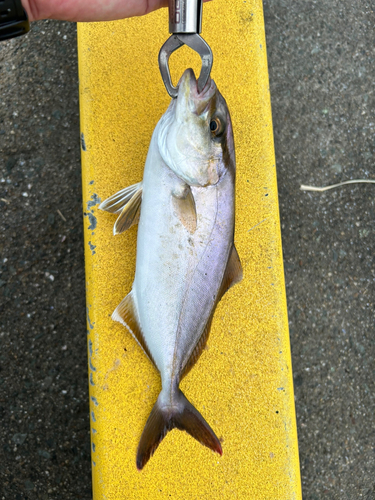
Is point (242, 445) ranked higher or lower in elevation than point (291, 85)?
lower

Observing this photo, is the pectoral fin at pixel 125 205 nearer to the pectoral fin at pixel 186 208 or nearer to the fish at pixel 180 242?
the fish at pixel 180 242

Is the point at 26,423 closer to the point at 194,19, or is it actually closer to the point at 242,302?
the point at 242,302

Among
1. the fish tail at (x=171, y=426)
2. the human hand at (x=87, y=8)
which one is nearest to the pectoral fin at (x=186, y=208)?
the fish tail at (x=171, y=426)

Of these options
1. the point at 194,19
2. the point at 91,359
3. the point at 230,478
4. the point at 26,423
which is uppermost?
the point at 194,19

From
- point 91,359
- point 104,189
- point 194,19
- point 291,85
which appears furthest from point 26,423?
point 291,85

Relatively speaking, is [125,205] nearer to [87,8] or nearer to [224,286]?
[224,286]

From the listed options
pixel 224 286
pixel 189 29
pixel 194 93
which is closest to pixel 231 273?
pixel 224 286
